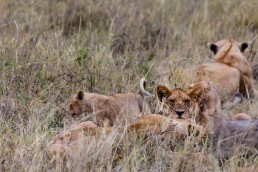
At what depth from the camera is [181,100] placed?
752 cm

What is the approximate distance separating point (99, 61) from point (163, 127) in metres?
2.52

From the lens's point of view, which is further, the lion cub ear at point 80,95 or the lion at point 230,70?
the lion at point 230,70

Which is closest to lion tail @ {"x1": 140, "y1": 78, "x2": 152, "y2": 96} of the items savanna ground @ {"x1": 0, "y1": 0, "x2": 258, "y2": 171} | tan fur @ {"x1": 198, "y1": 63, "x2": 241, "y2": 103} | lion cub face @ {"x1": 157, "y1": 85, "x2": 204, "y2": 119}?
lion cub face @ {"x1": 157, "y1": 85, "x2": 204, "y2": 119}

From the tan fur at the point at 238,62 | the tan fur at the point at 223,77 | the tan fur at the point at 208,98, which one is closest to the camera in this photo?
the tan fur at the point at 208,98

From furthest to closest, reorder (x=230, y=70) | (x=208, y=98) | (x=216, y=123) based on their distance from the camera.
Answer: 1. (x=230, y=70)
2. (x=208, y=98)
3. (x=216, y=123)

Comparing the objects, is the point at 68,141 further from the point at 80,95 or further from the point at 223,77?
the point at 223,77

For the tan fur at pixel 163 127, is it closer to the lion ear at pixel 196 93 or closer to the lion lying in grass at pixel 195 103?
the lion lying in grass at pixel 195 103

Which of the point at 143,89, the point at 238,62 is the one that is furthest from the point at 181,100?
the point at 238,62

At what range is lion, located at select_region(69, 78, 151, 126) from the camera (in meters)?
7.65

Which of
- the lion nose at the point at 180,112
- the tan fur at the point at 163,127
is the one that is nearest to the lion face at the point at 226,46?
the lion nose at the point at 180,112

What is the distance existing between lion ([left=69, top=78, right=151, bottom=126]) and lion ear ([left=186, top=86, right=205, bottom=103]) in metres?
0.41

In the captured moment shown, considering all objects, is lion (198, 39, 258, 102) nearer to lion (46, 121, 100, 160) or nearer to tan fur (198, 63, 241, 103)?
tan fur (198, 63, 241, 103)

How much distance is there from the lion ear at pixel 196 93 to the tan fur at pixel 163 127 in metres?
1.13

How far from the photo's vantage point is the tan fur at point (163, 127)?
246 inches
